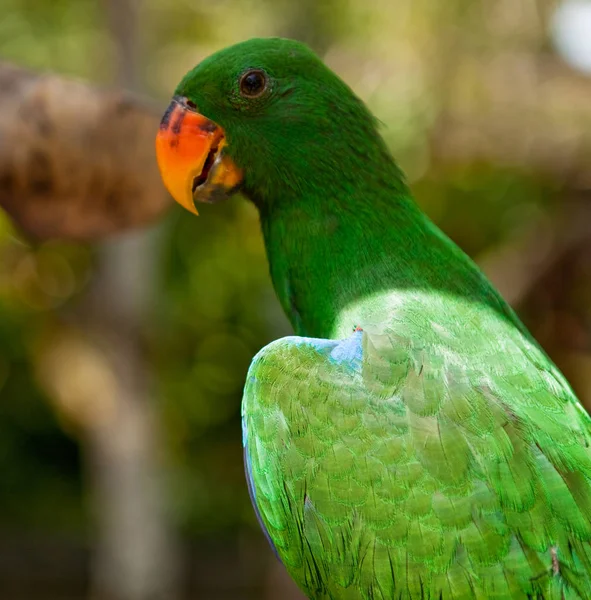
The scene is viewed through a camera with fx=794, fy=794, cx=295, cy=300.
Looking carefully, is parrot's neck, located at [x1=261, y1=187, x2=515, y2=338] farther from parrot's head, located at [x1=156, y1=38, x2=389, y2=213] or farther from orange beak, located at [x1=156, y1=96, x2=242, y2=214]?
orange beak, located at [x1=156, y1=96, x2=242, y2=214]

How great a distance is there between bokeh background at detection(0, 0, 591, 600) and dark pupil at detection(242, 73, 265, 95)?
103 centimetres

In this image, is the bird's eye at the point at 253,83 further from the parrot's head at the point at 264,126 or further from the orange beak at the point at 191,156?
the orange beak at the point at 191,156

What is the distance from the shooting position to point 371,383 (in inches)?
81.4

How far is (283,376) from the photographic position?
6.88ft

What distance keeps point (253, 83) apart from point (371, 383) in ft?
3.42

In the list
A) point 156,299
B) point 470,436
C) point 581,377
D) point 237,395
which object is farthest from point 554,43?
point 237,395

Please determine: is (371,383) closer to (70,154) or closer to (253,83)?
(253,83)

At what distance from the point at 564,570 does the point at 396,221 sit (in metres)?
1.14

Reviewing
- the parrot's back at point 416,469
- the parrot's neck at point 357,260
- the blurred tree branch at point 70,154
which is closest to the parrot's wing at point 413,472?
the parrot's back at point 416,469

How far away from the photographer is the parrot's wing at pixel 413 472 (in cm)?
188

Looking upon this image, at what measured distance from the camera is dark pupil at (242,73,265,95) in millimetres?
2477

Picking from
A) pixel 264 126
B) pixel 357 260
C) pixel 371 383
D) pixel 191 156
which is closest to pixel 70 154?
pixel 191 156

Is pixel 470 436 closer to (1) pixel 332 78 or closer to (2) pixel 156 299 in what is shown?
(1) pixel 332 78

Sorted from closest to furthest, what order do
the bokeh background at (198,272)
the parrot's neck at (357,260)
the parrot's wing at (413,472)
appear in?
the parrot's wing at (413,472) < the parrot's neck at (357,260) < the bokeh background at (198,272)
